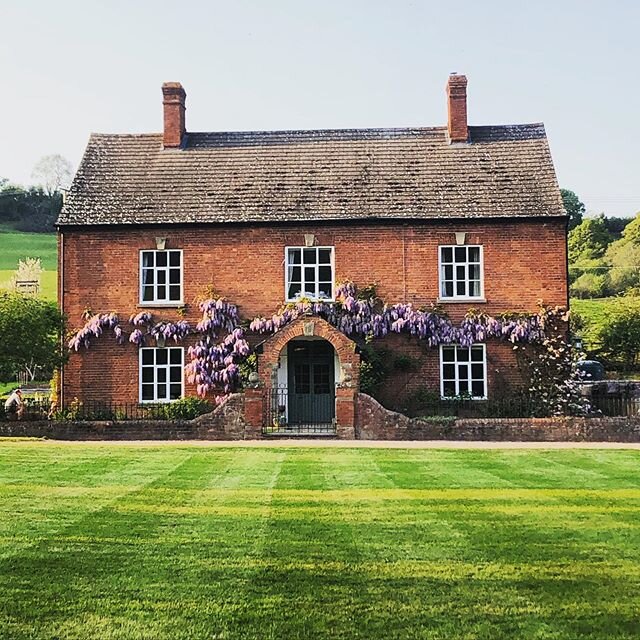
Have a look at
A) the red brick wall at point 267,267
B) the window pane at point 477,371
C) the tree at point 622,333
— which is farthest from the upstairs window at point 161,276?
the tree at point 622,333

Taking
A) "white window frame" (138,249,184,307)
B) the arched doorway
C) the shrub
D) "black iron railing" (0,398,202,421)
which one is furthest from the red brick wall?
the arched doorway

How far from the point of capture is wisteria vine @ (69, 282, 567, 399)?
2688 centimetres

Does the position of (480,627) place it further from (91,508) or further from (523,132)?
(523,132)

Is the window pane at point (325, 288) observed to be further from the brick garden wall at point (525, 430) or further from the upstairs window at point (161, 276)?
the brick garden wall at point (525, 430)

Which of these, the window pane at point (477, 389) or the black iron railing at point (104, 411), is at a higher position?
the window pane at point (477, 389)

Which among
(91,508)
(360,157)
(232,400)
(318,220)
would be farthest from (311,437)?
(91,508)

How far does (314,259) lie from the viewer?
28.0 m

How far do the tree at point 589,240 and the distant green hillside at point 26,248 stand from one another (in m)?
42.7

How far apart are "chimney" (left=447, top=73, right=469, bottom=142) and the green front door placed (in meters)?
8.77

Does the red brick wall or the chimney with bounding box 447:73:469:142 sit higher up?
the chimney with bounding box 447:73:469:142

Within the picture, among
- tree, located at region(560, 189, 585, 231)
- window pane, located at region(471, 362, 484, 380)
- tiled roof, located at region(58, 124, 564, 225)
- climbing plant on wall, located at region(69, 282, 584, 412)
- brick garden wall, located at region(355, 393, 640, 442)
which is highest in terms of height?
tree, located at region(560, 189, 585, 231)

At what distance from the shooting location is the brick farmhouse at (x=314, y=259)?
1077 inches

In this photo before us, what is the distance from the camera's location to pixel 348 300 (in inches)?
1063

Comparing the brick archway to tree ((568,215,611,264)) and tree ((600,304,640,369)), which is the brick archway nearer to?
tree ((600,304,640,369))
